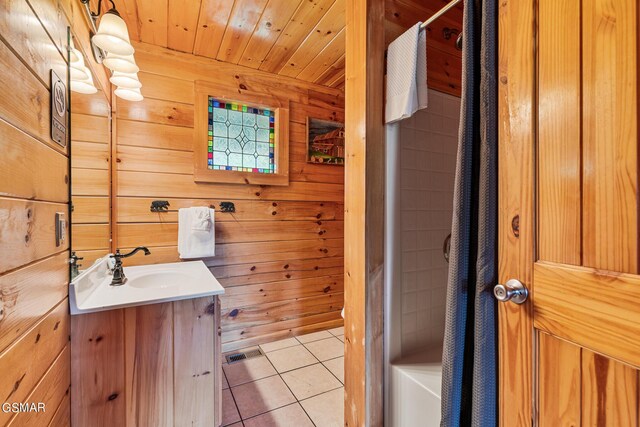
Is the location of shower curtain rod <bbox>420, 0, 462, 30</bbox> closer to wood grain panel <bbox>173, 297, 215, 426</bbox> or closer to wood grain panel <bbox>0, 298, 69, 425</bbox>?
wood grain panel <bbox>173, 297, 215, 426</bbox>

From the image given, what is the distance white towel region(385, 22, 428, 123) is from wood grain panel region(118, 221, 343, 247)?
161 centimetres

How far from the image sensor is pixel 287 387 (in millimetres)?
1885

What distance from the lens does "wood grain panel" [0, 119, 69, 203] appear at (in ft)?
2.23

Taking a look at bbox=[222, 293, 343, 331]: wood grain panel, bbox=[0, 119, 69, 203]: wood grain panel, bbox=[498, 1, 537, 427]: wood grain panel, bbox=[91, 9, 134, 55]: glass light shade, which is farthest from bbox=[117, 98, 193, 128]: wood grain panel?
bbox=[498, 1, 537, 427]: wood grain panel

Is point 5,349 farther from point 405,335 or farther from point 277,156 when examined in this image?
point 277,156

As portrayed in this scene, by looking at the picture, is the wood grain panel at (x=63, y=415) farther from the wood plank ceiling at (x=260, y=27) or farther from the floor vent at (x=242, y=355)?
the wood plank ceiling at (x=260, y=27)

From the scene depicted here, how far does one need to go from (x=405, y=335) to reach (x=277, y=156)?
1753 mm

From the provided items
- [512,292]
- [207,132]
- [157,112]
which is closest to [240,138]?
[207,132]

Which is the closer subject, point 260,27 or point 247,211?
point 260,27

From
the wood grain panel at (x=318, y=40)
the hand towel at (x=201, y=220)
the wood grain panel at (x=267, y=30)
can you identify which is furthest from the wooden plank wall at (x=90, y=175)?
the wood grain panel at (x=318, y=40)

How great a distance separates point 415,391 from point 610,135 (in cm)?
104

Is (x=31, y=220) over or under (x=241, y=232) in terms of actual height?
over

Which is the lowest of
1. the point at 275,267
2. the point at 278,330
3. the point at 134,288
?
the point at 278,330

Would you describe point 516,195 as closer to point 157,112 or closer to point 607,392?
point 607,392
